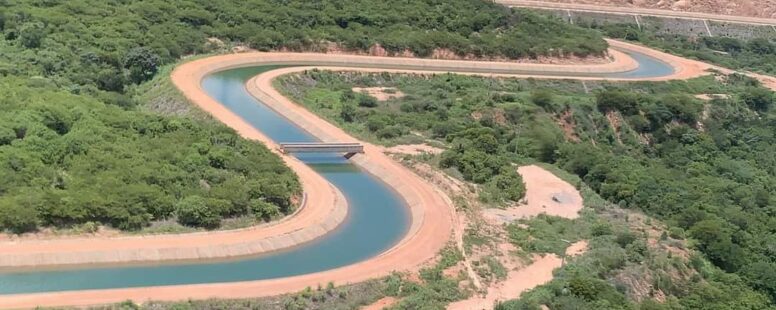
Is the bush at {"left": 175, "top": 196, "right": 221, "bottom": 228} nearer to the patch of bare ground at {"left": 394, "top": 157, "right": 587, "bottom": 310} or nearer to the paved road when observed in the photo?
the patch of bare ground at {"left": 394, "top": 157, "right": 587, "bottom": 310}

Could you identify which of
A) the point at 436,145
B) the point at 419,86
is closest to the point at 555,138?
the point at 436,145

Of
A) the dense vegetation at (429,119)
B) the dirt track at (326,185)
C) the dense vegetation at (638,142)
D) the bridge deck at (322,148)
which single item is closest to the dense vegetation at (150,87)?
the dirt track at (326,185)

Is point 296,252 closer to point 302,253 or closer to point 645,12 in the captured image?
point 302,253

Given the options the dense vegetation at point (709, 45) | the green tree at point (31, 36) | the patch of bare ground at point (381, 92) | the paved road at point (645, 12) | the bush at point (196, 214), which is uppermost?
the green tree at point (31, 36)

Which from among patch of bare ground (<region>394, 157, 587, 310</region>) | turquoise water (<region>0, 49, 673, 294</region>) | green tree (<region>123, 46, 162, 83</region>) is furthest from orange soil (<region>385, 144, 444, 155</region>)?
green tree (<region>123, 46, 162, 83</region>)

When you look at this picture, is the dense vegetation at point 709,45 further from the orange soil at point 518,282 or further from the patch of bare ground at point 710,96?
the orange soil at point 518,282

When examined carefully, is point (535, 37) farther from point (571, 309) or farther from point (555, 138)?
point (571, 309)

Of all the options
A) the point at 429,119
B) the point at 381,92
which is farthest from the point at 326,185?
the point at 381,92
